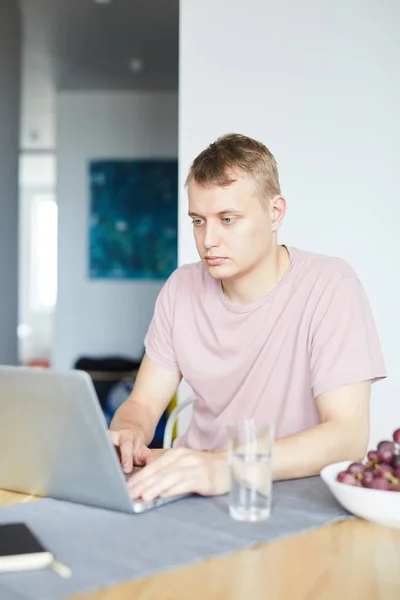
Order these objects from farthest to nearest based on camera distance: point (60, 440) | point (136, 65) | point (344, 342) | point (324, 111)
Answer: point (136, 65)
point (324, 111)
point (344, 342)
point (60, 440)

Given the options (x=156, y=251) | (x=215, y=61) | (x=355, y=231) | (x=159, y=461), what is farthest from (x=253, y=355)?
(x=156, y=251)

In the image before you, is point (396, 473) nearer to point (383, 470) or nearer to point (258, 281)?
point (383, 470)

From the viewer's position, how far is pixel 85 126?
7160 millimetres

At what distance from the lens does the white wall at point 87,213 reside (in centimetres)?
704

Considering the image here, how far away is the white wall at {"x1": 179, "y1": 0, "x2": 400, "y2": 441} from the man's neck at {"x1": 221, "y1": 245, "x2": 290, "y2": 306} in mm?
1078

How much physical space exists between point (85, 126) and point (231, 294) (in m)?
5.50

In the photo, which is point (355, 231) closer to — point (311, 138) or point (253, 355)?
point (311, 138)

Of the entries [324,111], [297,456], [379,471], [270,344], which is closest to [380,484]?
[379,471]

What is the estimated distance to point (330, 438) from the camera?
1.55 meters

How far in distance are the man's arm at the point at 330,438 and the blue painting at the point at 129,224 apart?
5.50 m

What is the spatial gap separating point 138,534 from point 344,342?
75cm

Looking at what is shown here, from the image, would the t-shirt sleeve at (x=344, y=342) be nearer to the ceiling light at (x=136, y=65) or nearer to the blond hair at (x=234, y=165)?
the blond hair at (x=234, y=165)

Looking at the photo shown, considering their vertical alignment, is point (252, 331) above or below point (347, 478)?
above

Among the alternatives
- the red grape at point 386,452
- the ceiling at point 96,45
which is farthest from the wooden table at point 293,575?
the ceiling at point 96,45
